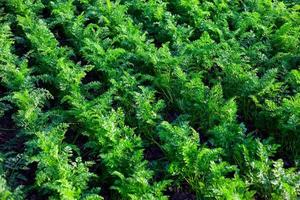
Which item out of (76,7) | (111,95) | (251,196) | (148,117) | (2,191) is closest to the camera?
(2,191)

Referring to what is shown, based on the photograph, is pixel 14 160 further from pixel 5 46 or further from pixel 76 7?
pixel 76 7

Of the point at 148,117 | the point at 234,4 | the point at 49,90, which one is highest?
the point at 234,4

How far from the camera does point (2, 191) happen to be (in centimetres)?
497

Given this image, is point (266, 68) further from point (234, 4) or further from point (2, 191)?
point (2, 191)

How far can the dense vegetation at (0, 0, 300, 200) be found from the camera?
5.51 meters

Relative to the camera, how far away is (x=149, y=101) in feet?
21.5

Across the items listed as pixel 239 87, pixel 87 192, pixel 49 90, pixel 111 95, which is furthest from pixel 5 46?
pixel 239 87

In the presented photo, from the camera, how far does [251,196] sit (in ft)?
17.4

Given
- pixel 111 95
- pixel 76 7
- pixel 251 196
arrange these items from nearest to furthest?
1. pixel 251 196
2. pixel 111 95
3. pixel 76 7

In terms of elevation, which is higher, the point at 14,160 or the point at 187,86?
the point at 187,86

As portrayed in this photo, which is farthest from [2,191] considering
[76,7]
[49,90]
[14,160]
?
[76,7]

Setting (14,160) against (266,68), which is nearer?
(14,160)

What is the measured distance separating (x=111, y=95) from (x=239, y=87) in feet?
6.51

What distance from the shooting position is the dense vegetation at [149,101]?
5.51 m
